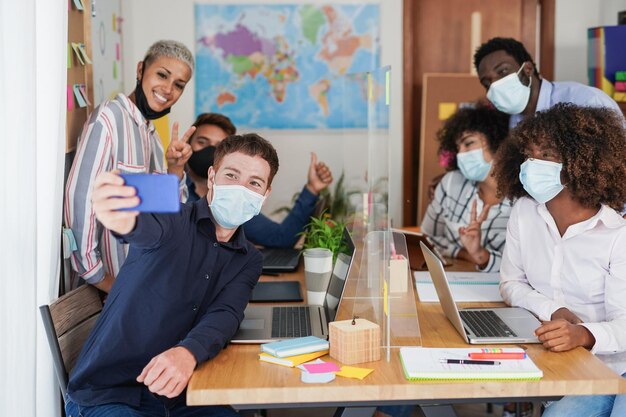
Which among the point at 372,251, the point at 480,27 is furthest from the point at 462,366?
the point at 480,27

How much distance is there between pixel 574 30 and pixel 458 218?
2.42 m

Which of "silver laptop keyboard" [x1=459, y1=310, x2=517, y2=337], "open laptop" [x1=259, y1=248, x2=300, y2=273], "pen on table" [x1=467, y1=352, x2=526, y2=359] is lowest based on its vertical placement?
"pen on table" [x1=467, y1=352, x2=526, y2=359]

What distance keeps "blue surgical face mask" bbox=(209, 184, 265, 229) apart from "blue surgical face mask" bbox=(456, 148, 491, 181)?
57.7 inches

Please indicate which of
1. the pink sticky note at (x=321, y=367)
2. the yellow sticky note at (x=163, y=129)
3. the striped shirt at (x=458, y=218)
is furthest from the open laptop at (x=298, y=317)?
the yellow sticky note at (x=163, y=129)

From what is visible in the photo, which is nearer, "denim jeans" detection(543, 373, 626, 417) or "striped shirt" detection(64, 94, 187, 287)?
"denim jeans" detection(543, 373, 626, 417)

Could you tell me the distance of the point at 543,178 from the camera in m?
2.40

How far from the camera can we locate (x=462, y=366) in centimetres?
186

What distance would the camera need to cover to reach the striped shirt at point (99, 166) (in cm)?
266

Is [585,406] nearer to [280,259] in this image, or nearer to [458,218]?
[458,218]

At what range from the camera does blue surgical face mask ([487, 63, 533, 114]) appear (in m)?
3.30

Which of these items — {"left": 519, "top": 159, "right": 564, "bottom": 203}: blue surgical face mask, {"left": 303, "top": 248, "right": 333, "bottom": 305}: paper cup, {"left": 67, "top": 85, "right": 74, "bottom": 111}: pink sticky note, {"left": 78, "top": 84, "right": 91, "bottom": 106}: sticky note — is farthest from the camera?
{"left": 78, "top": 84, "right": 91, "bottom": 106}: sticky note

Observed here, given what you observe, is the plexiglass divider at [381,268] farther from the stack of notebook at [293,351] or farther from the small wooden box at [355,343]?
the stack of notebook at [293,351]

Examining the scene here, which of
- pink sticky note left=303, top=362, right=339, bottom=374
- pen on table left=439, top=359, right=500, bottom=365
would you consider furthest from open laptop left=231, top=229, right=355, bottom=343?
pen on table left=439, top=359, right=500, bottom=365

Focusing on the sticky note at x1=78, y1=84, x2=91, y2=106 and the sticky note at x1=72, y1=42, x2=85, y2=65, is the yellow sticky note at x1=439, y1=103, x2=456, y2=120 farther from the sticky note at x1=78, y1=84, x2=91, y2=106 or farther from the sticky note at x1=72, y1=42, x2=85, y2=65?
the sticky note at x1=72, y1=42, x2=85, y2=65
